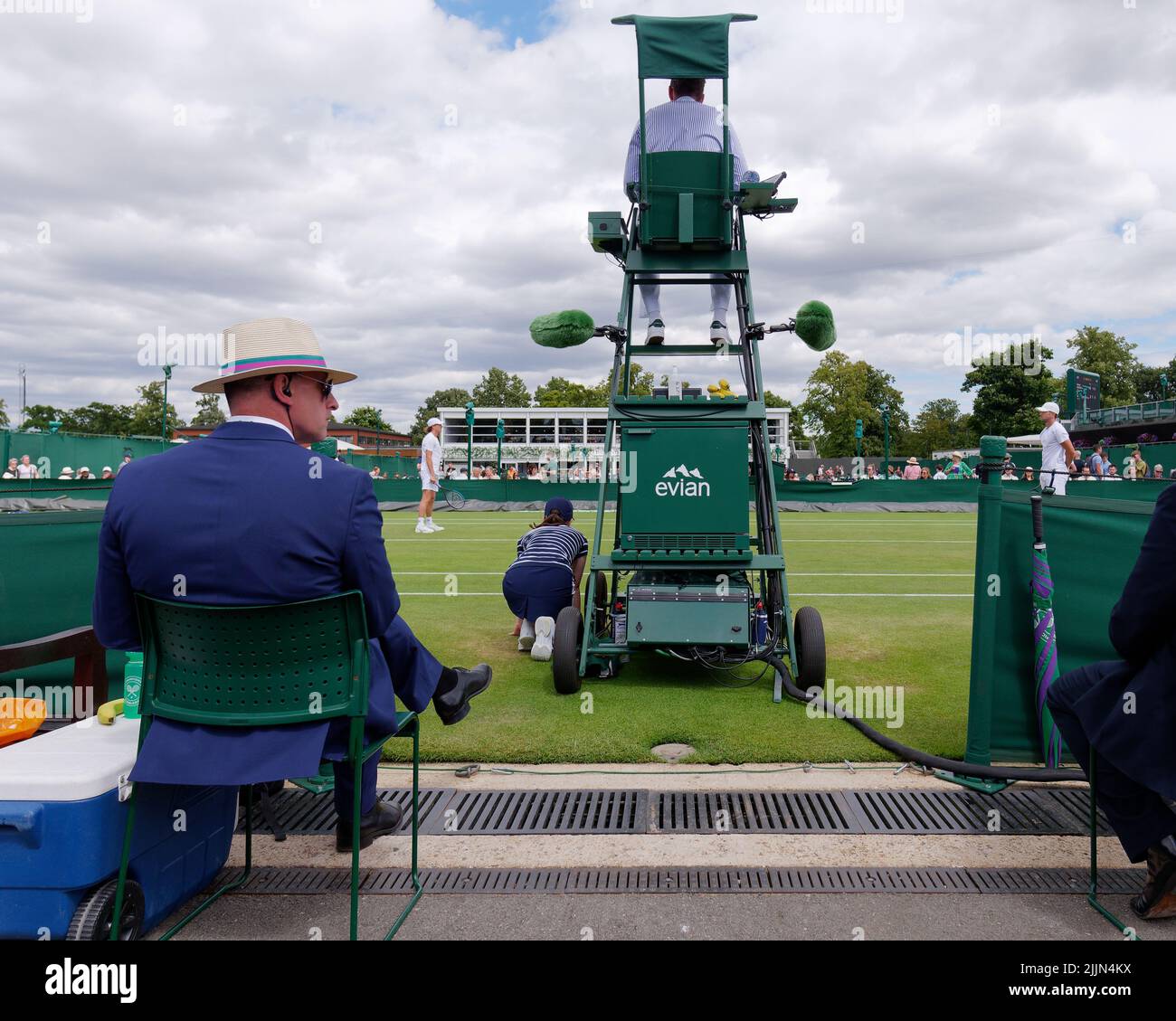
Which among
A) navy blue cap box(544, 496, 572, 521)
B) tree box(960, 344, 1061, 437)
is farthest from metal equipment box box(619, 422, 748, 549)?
tree box(960, 344, 1061, 437)

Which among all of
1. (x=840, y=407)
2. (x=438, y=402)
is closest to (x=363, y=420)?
(x=438, y=402)

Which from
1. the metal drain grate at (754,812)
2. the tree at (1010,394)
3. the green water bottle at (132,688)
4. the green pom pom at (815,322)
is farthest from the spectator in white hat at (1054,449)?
the tree at (1010,394)

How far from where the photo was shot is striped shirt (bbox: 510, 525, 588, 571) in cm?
686

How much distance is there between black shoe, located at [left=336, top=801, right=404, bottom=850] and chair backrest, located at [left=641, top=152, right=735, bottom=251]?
4.31 meters

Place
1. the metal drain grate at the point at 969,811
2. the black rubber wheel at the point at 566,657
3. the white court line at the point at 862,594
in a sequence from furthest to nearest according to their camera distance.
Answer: the white court line at the point at 862,594 → the black rubber wheel at the point at 566,657 → the metal drain grate at the point at 969,811

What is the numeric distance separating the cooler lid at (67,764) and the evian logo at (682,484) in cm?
363

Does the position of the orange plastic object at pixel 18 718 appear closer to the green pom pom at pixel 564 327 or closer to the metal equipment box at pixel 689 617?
the metal equipment box at pixel 689 617

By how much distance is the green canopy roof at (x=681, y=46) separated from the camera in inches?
216

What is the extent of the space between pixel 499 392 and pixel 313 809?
133184mm

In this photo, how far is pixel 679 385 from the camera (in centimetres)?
589

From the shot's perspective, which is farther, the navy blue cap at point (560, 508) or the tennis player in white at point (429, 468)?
the tennis player in white at point (429, 468)

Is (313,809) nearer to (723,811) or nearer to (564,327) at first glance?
(723,811)

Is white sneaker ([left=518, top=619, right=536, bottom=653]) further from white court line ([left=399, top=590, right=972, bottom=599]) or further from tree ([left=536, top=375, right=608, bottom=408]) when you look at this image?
tree ([left=536, top=375, right=608, bottom=408])

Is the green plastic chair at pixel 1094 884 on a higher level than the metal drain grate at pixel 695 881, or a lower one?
higher
